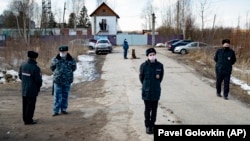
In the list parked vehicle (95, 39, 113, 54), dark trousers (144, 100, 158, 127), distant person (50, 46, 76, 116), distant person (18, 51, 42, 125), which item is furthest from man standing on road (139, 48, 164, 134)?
parked vehicle (95, 39, 113, 54)

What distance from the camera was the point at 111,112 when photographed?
1107 centimetres

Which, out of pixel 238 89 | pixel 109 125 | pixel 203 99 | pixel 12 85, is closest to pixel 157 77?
pixel 109 125

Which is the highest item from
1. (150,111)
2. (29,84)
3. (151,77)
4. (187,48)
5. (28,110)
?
(151,77)

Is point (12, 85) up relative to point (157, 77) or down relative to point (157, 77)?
down

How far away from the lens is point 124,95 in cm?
1425

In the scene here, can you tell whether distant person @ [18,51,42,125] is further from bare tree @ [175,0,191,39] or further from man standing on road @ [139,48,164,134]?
bare tree @ [175,0,191,39]

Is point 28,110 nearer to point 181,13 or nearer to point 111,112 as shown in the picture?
point 111,112

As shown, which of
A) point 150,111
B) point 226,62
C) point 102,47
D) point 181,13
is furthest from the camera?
point 181,13

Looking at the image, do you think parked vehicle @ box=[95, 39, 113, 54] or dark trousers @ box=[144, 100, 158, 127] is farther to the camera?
parked vehicle @ box=[95, 39, 113, 54]

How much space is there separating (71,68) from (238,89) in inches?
302

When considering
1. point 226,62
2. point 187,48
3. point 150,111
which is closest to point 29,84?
point 150,111

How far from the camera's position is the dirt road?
28.7ft

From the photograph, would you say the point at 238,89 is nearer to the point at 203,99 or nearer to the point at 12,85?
the point at 203,99

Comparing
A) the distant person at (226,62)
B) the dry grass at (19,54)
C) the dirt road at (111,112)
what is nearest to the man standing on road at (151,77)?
the dirt road at (111,112)
